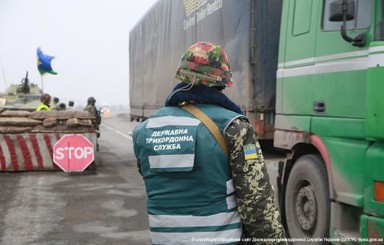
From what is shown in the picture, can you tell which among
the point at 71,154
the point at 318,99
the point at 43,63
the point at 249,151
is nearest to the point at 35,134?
the point at 71,154

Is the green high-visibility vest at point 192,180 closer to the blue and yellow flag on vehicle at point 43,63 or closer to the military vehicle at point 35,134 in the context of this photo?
the military vehicle at point 35,134

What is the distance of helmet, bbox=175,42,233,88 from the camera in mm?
2412

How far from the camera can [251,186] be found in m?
2.31

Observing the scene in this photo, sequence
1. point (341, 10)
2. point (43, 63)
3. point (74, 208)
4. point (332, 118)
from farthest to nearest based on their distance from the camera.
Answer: point (43, 63), point (74, 208), point (332, 118), point (341, 10)

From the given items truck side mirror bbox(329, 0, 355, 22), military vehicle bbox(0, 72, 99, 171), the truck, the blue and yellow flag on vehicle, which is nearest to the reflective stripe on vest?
the truck

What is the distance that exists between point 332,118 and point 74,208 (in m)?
4.47

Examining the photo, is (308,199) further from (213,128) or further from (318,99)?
(213,128)

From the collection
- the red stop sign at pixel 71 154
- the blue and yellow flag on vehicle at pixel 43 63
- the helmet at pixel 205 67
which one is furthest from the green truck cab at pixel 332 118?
the blue and yellow flag on vehicle at pixel 43 63

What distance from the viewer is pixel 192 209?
2.37 meters

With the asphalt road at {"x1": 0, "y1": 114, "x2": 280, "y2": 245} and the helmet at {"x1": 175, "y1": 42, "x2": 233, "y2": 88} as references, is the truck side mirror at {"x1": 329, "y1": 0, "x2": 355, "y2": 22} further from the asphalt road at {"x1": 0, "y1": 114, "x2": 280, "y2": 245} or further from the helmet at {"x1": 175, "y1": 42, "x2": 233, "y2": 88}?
the asphalt road at {"x1": 0, "y1": 114, "x2": 280, "y2": 245}

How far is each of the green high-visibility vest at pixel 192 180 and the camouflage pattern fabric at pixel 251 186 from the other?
0.05 metres

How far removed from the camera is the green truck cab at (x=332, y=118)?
12.6 ft

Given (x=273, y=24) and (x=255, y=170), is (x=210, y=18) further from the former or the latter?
(x=255, y=170)

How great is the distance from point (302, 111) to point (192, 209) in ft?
9.46
